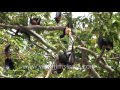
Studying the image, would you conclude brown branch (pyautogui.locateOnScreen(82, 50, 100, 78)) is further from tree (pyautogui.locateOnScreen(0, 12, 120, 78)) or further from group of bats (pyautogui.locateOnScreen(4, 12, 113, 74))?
group of bats (pyautogui.locateOnScreen(4, 12, 113, 74))

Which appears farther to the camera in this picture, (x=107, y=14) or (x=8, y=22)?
(x=8, y=22)

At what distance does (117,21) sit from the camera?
23.9 feet

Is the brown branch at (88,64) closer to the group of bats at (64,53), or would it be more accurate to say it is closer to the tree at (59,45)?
the tree at (59,45)

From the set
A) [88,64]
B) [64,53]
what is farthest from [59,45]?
[88,64]

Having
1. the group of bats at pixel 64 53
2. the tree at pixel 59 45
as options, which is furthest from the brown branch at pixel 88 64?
the group of bats at pixel 64 53

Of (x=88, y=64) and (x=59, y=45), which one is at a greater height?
(x=59, y=45)

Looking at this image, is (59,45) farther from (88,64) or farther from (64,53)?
(88,64)

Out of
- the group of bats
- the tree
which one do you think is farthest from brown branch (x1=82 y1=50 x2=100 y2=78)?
the group of bats

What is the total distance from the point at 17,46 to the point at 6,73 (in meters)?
0.45
